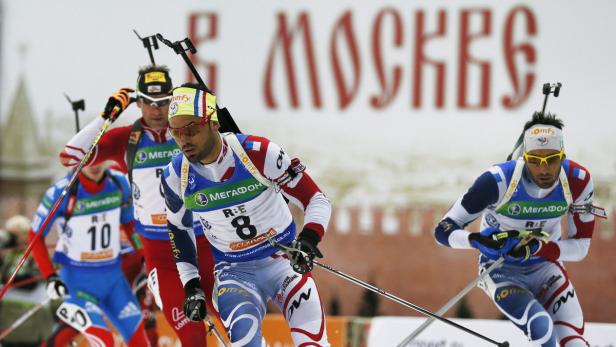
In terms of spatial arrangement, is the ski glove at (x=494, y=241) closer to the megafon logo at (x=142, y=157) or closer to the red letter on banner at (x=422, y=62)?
the megafon logo at (x=142, y=157)

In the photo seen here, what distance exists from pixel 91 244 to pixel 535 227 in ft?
11.8

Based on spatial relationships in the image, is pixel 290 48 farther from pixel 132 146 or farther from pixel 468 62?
pixel 132 146

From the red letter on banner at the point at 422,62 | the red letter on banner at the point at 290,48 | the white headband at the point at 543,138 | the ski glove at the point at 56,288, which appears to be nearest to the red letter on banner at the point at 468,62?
the red letter on banner at the point at 422,62

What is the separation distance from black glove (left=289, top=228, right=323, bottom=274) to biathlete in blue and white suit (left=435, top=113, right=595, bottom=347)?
62.1 inches

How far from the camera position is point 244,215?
21.6 feet

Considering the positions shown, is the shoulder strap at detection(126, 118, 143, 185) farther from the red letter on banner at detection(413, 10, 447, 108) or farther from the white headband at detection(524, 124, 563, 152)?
the red letter on banner at detection(413, 10, 447, 108)

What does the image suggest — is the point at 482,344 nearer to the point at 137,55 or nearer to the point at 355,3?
the point at 355,3

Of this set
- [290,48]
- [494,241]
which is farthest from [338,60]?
[494,241]

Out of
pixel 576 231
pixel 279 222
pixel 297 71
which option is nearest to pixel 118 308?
pixel 279 222

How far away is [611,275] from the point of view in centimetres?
1852

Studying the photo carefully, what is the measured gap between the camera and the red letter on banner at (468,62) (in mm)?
18625

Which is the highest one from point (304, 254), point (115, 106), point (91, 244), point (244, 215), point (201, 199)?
point (115, 106)

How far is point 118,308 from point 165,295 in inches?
69.8

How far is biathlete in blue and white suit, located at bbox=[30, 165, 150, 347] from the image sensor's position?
9148mm
